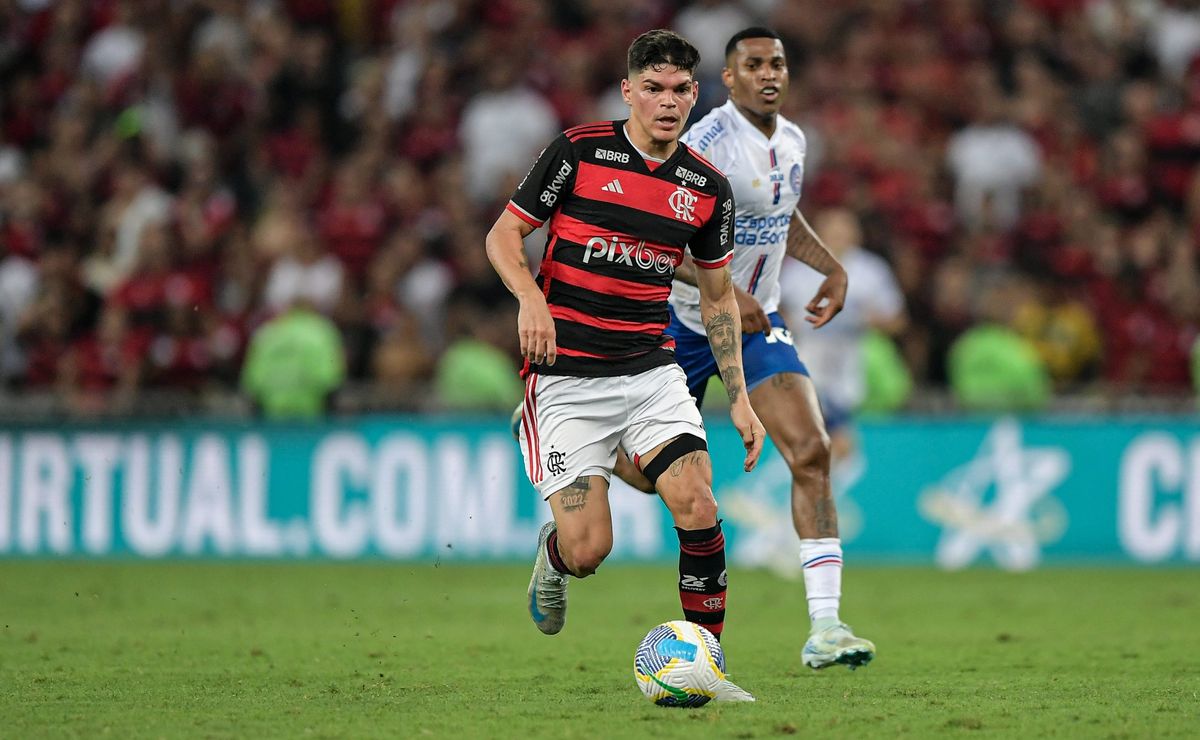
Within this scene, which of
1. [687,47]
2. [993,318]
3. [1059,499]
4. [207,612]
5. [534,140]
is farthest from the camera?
[534,140]

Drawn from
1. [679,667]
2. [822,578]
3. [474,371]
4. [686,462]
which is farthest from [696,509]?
[474,371]

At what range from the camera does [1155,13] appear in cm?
1931

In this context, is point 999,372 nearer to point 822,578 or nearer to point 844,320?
point 844,320

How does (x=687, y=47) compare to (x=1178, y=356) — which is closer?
(x=687, y=47)

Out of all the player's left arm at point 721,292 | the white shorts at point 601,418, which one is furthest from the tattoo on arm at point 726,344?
the white shorts at point 601,418

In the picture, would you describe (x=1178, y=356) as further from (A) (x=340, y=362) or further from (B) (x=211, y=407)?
(B) (x=211, y=407)

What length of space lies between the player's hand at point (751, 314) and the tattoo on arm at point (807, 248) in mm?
640

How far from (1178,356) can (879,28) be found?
5206 mm

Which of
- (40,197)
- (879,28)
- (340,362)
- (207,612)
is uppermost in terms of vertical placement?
(879,28)

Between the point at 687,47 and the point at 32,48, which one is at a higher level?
the point at 32,48

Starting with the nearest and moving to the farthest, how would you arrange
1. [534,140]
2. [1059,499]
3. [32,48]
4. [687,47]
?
[687,47]
[1059,499]
[534,140]
[32,48]

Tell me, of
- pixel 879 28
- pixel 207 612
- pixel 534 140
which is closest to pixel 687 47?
pixel 207 612

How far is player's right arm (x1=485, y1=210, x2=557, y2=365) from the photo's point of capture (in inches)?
282

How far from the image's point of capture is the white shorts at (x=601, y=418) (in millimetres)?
7699
